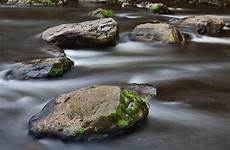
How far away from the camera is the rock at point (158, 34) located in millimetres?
10047

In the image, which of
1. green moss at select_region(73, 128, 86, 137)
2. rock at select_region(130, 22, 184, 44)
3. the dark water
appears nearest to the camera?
green moss at select_region(73, 128, 86, 137)

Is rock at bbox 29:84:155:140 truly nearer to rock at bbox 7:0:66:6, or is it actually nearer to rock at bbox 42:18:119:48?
rock at bbox 42:18:119:48

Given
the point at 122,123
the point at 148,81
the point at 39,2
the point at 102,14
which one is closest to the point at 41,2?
the point at 39,2

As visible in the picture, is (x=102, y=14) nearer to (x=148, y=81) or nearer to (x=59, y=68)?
(x=59, y=68)

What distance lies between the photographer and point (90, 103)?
4.84 m

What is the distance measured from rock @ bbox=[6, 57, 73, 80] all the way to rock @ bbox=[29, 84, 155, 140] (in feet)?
6.08

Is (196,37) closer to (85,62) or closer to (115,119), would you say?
(85,62)

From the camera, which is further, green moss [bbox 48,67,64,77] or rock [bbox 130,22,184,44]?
rock [bbox 130,22,184,44]

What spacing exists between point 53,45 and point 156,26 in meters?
2.69

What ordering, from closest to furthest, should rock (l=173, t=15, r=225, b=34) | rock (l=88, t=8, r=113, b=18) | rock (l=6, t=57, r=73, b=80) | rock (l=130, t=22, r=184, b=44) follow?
rock (l=6, t=57, r=73, b=80), rock (l=130, t=22, r=184, b=44), rock (l=173, t=15, r=225, b=34), rock (l=88, t=8, r=113, b=18)

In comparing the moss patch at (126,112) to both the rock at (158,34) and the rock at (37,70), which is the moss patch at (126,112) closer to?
the rock at (37,70)

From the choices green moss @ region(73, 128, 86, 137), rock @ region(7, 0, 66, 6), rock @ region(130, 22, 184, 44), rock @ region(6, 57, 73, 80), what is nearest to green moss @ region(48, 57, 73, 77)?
rock @ region(6, 57, 73, 80)

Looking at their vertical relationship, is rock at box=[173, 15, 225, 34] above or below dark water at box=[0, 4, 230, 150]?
above

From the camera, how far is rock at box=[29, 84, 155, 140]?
4582mm
